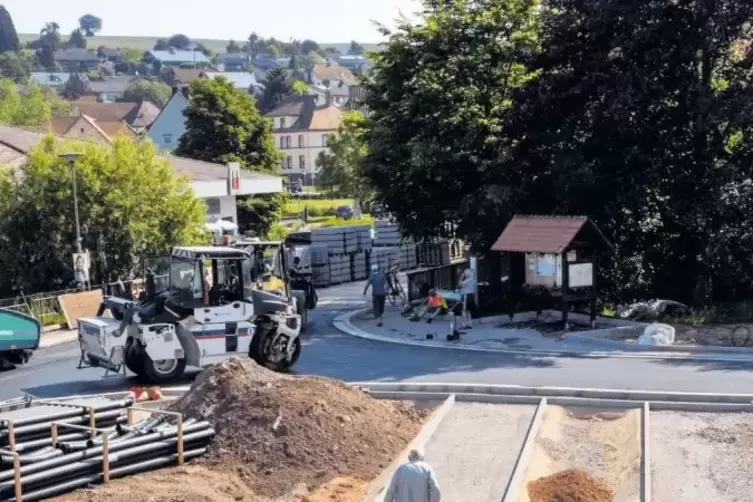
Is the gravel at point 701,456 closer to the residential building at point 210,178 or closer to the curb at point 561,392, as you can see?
the curb at point 561,392

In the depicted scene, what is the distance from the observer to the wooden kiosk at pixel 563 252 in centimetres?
2655

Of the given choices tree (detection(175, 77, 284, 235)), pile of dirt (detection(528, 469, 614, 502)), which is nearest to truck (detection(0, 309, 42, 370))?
pile of dirt (detection(528, 469, 614, 502))

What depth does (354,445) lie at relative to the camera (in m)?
16.0

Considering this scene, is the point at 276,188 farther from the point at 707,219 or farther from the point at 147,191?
the point at 707,219

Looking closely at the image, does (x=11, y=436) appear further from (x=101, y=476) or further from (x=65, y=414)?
(x=65, y=414)

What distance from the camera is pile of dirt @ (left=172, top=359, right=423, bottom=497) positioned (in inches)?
604

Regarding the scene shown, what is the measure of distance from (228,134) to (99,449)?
4302cm

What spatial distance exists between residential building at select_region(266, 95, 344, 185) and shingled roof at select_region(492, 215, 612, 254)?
9837 centimetres

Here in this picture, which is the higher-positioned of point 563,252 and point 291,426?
point 563,252

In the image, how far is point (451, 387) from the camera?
20094 millimetres

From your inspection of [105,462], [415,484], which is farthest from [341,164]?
[415,484]

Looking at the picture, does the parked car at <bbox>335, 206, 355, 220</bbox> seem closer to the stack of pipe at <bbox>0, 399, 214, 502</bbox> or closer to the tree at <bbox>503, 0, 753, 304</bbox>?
the tree at <bbox>503, 0, 753, 304</bbox>

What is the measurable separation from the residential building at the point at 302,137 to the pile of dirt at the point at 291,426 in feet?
355

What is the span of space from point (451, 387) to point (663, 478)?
19.3 feet
